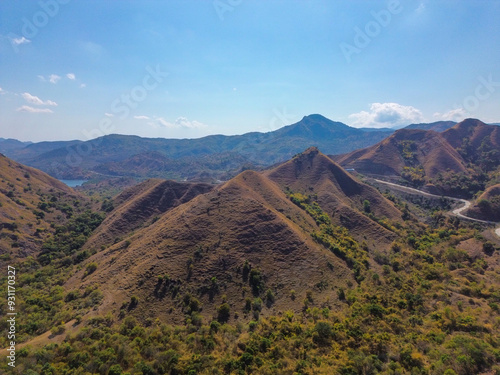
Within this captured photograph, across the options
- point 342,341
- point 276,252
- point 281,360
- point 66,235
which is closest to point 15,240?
point 66,235

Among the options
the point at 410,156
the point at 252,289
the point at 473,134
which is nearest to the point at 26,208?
the point at 252,289

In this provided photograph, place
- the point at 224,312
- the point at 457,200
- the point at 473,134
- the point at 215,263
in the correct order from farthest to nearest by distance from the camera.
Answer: the point at 473,134 < the point at 457,200 < the point at 215,263 < the point at 224,312

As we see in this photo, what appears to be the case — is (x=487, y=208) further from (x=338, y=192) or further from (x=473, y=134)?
(x=473, y=134)

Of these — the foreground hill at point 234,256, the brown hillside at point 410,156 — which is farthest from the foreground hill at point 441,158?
the foreground hill at point 234,256

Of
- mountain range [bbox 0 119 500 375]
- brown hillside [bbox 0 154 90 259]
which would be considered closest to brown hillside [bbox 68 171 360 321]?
mountain range [bbox 0 119 500 375]

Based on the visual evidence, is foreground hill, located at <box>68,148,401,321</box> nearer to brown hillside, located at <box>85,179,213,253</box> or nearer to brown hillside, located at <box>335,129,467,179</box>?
brown hillside, located at <box>85,179,213,253</box>

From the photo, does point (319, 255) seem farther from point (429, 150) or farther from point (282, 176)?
point (429, 150)
